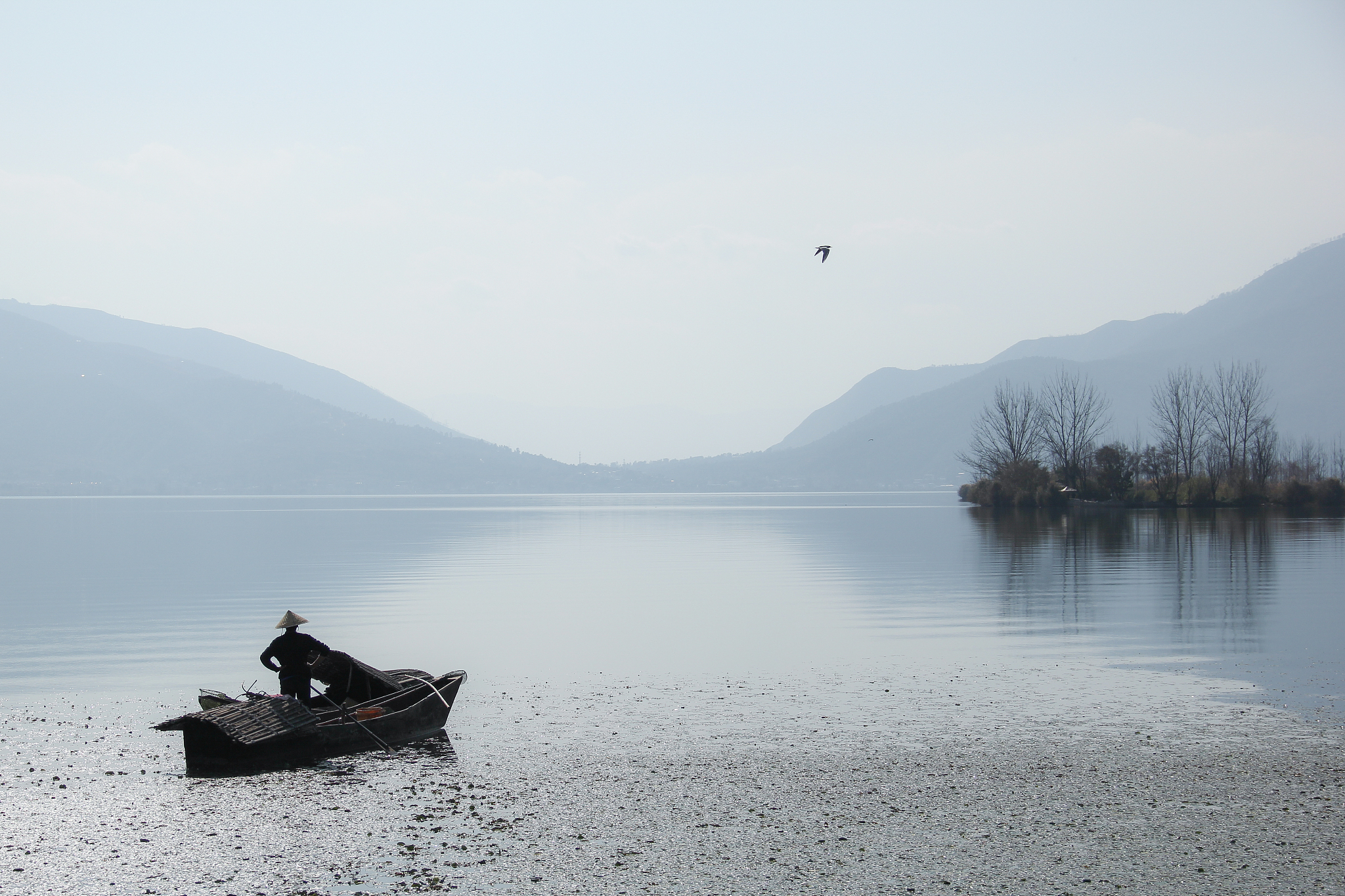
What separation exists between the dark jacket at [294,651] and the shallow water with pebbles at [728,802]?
2.34 m

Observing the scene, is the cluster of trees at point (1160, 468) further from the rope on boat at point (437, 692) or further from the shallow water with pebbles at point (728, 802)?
the rope on boat at point (437, 692)

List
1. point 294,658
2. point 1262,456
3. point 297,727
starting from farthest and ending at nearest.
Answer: point 1262,456
point 294,658
point 297,727

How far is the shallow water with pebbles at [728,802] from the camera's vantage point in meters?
13.5

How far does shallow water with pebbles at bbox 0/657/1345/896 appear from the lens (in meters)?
13.5

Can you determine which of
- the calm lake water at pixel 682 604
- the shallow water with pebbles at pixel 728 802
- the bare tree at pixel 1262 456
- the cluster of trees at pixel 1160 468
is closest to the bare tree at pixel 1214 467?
the cluster of trees at pixel 1160 468

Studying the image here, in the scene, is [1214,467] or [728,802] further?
[1214,467]

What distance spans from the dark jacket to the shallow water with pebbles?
2341 millimetres

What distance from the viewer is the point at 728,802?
54.9 ft

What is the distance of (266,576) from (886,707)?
4406cm

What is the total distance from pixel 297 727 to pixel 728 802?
310 inches

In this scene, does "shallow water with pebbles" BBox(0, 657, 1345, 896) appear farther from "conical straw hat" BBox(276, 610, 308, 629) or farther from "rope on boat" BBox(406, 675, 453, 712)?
"conical straw hat" BBox(276, 610, 308, 629)

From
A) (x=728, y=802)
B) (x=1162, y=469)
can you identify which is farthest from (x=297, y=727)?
(x=1162, y=469)

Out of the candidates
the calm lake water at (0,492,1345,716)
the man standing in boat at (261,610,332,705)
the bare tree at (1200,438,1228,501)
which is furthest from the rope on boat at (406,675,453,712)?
the bare tree at (1200,438,1228,501)

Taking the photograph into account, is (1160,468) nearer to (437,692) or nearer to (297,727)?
(437,692)
